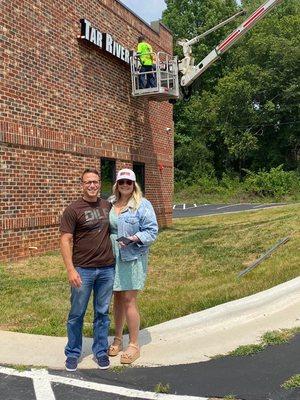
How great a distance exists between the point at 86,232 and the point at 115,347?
1.22 metres

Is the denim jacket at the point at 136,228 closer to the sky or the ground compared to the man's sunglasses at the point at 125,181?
closer to the ground

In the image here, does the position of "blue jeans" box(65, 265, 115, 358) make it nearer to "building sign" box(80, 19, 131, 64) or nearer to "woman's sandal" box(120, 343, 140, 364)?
"woman's sandal" box(120, 343, 140, 364)

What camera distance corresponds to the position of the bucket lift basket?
1467 centimetres

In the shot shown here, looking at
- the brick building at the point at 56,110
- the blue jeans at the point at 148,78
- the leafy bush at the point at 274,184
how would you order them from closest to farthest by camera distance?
the brick building at the point at 56,110
the blue jeans at the point at 148,78
the leafy bush at the point at 274,184

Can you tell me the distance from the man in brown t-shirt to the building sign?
900 centimetres

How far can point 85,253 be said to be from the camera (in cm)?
461

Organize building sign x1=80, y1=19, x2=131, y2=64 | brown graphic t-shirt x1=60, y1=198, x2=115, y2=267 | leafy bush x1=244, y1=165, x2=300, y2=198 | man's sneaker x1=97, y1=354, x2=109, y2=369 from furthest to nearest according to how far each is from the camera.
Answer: leafy bush x1=244, y1=165, x2=300, y2=198, building sign x1=80, y1=19, x2=131, y2=64, man's sneaker x1=97, y1=354, x2=109, y2=369, brown graphic t-shirt x1=60, y1=198, x2=115, y2=267

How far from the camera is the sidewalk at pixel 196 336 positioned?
4.87 m

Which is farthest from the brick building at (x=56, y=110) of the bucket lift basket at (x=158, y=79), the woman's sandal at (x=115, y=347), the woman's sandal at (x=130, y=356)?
the woman's sandal at (x=130, y=356)

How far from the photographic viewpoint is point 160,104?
17.8m

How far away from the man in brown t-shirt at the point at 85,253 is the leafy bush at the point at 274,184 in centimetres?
3701

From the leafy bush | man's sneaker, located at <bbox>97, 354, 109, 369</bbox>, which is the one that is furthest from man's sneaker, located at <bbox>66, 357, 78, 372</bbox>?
the leafy bush

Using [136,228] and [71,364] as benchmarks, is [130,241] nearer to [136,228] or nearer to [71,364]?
[136,228]

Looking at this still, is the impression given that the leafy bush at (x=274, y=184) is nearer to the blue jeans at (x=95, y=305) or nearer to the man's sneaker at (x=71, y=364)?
the blue jeans at (x=95, y=305)
